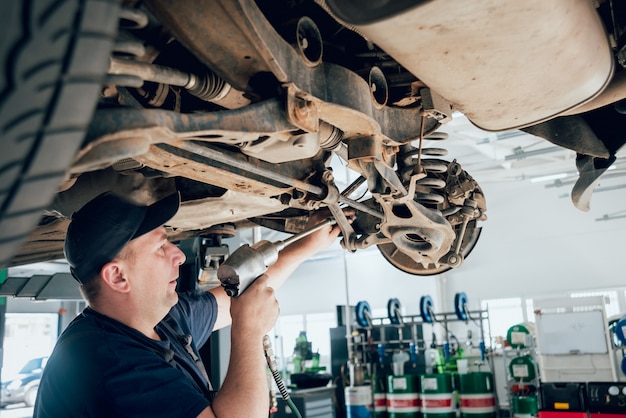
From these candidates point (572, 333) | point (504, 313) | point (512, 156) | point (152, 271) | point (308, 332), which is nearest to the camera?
point (152, 271)

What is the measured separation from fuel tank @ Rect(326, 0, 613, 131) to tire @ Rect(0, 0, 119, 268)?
471 millimetres

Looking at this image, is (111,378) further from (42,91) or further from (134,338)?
(42,91)

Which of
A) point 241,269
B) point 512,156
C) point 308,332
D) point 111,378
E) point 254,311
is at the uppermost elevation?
A: point 512,156

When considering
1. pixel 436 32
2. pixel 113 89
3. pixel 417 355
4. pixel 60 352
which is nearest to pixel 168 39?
pixel 113 89

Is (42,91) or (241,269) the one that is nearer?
(42,91)

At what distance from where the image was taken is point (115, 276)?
1375 mm

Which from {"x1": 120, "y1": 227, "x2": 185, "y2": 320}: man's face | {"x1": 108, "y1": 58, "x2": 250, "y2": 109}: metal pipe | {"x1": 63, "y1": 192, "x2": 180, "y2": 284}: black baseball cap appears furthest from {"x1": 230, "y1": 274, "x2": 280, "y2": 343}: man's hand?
{"x1": 108, "y1": 58, "x2": 250, "y2": 109}: metal pipe

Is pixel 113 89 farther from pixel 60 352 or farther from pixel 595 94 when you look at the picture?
pixel 595 94

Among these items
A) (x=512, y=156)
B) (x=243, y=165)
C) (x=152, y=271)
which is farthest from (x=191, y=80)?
(x=512, y=156)

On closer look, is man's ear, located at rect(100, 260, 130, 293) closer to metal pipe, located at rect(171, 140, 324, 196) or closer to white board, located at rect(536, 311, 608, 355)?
metal pipe, located at rect(171, 140, 324, 196)

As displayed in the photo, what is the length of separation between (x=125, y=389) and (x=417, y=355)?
25.6 ft

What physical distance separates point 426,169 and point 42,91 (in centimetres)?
158

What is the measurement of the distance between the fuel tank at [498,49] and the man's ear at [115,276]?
0.80 m

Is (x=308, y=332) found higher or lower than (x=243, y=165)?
lower
